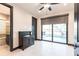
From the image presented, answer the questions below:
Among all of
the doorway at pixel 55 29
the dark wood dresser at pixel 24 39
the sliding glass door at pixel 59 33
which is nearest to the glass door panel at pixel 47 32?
the doorway at pixel 55 29

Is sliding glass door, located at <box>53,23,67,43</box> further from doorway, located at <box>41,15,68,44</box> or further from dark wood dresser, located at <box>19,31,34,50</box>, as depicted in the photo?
dark wood dresser, located at <box>19,31,34,50</box>

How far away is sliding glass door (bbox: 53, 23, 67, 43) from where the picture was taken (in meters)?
1.50

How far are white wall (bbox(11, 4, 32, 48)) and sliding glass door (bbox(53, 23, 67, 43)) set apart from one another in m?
0.50

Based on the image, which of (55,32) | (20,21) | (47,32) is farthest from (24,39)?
(55,32)

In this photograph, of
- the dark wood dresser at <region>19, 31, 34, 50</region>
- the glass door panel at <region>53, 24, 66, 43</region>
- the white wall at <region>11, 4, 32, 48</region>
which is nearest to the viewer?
the glass door panel at <region>53, 24, 66, 43</region>

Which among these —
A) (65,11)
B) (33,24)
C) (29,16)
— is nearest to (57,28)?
(65,11)

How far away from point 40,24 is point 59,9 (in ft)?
1.59

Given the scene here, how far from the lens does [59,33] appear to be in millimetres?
1518

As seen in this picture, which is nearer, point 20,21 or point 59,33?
point 59,33

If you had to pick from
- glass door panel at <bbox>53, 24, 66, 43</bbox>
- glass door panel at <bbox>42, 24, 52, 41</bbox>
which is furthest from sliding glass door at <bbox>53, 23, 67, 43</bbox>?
glass door panel at <bbox>42, 24, 52, 41</bbox>

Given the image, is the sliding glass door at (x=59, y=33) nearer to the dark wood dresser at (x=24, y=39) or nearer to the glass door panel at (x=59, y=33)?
the glass door panel at (x=59, y=33)

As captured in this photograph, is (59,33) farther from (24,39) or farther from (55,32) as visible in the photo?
(24,39)

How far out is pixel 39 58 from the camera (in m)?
1.10

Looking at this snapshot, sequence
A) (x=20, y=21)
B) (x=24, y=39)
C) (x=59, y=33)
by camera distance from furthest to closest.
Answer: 1. (x=24, y=39)
2. (x=20, y=21)
3. (x=59, y=33)
